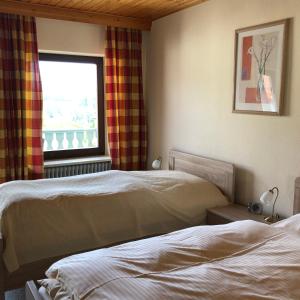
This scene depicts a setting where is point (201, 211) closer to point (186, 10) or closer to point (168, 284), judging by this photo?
point (168, 284)

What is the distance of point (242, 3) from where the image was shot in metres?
2.86

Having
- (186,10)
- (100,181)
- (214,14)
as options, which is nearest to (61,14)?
(186,10)

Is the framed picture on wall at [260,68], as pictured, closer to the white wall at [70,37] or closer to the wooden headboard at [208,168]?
the wooden headboard at [208,168]

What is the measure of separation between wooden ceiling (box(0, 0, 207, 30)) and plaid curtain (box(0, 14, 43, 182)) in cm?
12

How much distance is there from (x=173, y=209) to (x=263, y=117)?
105 centimetres

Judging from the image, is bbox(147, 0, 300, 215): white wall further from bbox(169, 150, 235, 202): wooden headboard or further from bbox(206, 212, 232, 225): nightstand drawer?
bbox(206, 212, 232, 225): nightstand drawer

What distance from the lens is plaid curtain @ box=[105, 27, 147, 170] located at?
13.1ft

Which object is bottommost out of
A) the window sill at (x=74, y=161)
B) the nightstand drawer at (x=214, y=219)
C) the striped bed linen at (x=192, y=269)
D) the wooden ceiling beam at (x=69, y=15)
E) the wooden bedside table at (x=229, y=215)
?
the nightstand drawer at (x=214, y=219)

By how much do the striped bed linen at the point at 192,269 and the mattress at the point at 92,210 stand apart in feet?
2.67

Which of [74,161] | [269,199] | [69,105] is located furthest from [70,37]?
[269,199]

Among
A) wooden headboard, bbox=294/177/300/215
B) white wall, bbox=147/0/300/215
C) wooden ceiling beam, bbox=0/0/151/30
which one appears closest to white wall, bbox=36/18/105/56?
wooden ceiling beam, bbox=0/0/151/30

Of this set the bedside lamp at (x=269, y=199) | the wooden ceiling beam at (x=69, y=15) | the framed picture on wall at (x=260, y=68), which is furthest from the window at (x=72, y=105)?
the bedside lamp at (x=269, y=199)

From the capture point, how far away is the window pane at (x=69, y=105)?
397cm

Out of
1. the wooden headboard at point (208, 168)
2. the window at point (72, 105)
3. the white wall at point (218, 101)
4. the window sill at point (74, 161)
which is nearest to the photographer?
the white wall at point (218, 101)
